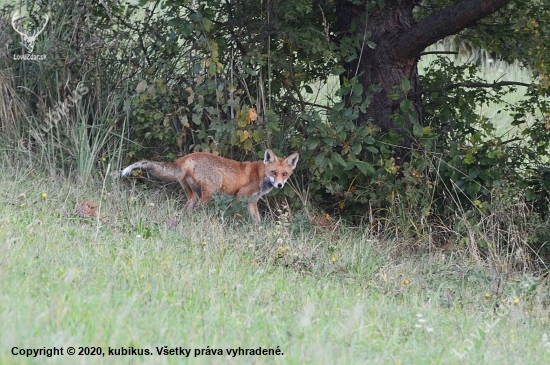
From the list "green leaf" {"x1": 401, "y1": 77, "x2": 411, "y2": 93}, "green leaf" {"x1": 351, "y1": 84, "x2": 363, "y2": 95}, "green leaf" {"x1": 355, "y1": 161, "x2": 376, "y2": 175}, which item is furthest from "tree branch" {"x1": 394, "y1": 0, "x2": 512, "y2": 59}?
"green leaf" {"x1": 355, "y1": 161, "x2": 376, "y2": 175}

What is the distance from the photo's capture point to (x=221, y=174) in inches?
376

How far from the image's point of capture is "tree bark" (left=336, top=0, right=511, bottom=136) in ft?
32.1

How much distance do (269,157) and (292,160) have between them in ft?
0.90

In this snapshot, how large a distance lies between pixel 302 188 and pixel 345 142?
104cm

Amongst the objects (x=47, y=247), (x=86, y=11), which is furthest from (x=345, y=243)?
(x=86, y=11)

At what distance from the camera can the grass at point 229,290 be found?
4.45m

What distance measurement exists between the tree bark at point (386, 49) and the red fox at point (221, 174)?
1274mm

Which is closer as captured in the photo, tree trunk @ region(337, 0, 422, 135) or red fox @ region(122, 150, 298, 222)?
red fox @ region(122, 150, 298, 222)

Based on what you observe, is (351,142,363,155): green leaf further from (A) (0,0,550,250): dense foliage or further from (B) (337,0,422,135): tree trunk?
(B) (337,0,422,135): tree trunk


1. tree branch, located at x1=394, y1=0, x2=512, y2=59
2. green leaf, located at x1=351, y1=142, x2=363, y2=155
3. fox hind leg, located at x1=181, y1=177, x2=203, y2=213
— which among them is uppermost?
tree branch, located at x1=394, y1=0, x2=512, y2=59

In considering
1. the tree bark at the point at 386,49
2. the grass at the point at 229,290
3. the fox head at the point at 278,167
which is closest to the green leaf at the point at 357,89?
the tree bark at the point at 386,49

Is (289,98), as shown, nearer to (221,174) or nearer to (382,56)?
(382,56)

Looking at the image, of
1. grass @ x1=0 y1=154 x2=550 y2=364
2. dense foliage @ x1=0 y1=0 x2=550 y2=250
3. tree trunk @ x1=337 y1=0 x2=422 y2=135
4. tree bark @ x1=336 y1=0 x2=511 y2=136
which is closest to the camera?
grass @ x1=0 y1=154 x2=550 y2=364
